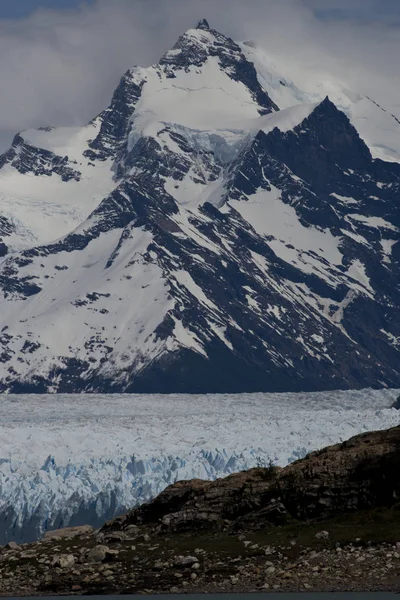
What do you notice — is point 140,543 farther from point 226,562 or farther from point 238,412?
point 238,412

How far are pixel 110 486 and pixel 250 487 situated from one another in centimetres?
4418

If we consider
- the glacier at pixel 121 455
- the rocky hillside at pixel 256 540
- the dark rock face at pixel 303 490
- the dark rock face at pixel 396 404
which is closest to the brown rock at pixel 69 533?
the rocky hillside at pixel 256 540

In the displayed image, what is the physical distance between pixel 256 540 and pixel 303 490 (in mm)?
2613

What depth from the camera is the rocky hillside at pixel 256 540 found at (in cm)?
4744

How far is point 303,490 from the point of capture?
51.6 m

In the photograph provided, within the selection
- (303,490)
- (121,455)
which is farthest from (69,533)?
(121,455)

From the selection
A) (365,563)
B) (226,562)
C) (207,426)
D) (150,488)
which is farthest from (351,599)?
(207,426)

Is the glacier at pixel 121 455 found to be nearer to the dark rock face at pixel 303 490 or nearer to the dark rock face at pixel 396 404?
the dark rock face at pixel 396 404

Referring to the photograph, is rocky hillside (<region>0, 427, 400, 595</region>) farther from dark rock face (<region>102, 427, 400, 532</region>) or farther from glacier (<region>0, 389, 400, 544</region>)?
glacier (<region>0, 389, 400, 544</region>)

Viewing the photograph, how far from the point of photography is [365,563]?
4691cm

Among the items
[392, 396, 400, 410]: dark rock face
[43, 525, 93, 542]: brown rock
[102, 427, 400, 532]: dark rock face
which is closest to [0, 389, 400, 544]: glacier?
[392, 396, 400, 410]: dark rock face

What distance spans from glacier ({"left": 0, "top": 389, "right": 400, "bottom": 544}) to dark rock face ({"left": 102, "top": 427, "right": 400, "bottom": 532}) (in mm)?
38268

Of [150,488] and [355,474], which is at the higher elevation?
[355,474]

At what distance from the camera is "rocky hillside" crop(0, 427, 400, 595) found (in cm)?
4744
